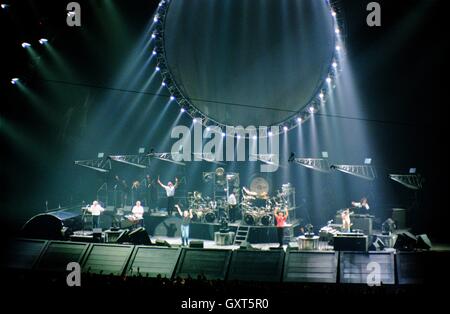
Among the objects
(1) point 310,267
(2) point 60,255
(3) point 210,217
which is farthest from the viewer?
(3) point 210,217

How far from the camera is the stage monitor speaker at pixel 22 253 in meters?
8.28

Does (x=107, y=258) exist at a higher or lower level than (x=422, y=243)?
lower

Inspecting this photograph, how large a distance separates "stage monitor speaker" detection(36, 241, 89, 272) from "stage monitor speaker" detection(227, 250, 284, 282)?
3.18 m

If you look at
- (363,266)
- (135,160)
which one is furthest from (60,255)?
(135,160)

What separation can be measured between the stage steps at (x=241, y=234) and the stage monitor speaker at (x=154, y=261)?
5.92m

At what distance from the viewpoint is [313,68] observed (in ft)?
44.4

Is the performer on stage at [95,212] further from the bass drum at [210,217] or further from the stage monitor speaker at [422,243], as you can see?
the stage monitor speaker at [422,243]

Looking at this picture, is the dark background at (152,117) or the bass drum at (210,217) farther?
the bass drum at (210,217)

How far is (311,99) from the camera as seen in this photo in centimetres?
1391

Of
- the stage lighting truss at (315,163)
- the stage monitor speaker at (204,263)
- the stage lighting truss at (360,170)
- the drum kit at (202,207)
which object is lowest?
the stage monitor speaker at (204,263)

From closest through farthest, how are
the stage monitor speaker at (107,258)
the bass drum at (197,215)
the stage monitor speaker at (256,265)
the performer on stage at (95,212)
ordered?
1. the stage monitor speaker at (256,265)
2. the stage monitor speaker at (107,258)
3. the performer on stage at (95,212)
4. the bass drum at (197,215)

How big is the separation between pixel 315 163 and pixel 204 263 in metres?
9.75

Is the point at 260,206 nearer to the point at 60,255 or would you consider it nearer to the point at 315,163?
the point at 315,163

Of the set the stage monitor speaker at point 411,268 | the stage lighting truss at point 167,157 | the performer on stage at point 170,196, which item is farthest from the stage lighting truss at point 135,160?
the stage monitor speaker at point 411,268
